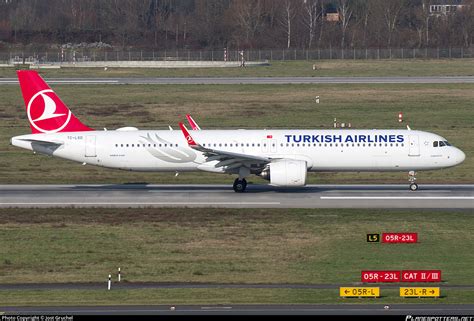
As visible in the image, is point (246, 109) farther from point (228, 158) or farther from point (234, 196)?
point (234, 196)

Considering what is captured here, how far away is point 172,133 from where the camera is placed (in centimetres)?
5662

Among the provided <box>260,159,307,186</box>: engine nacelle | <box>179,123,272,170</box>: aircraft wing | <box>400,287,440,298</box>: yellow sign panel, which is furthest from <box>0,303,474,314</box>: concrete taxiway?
<box>179,123,272,170</box>: aircraft wing

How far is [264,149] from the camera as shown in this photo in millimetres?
55750

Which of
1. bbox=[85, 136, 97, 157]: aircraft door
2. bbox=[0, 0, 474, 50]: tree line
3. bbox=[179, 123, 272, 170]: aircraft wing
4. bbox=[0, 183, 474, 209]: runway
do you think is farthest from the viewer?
bbox=[0, 0, 474, 50]: tree line

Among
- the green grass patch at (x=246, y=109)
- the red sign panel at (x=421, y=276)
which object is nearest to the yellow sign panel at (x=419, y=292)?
the red sign panel at (x=421, y=276)

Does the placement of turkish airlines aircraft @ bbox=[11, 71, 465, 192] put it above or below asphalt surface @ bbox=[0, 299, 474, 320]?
above

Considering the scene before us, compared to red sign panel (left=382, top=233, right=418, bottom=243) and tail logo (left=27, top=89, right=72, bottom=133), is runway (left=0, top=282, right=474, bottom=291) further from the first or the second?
tail logo (left=27, top=89, right=72, bottom=133)

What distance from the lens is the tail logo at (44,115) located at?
56.6 metres

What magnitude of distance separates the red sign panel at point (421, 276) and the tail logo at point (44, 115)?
27764 millimetres

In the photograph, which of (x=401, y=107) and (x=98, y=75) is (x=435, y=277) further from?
(x=98, y=75)

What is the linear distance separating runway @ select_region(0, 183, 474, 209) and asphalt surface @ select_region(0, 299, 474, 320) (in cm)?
2039

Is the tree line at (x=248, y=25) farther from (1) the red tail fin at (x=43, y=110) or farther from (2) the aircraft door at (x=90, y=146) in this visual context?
(2) the aircraft door at (x=90, y=146)

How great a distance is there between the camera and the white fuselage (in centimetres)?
5544

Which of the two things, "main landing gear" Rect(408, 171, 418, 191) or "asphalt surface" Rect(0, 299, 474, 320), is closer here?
"asphalt surface" Rect(0, 299, 474, 320)
